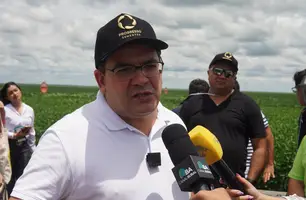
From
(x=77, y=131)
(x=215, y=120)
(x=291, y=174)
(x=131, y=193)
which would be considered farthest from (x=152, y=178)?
(x=215, y=120)

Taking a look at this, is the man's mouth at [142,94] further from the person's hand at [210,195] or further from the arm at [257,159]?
the arm at [257,159]

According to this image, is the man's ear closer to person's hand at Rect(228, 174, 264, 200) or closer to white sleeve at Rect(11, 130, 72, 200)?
white sleeve at Rect(11, 130, 72, 200)

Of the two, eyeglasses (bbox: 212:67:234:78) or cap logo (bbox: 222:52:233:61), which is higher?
cap logo (bbox: 222:52:233:61)

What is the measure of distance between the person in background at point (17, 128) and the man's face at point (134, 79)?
16.8 feet

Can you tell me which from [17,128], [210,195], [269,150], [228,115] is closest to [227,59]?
[228,115]

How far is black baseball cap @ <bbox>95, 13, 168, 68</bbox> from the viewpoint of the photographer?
192 centimetres

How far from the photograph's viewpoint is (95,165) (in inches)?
Answer: 73.5

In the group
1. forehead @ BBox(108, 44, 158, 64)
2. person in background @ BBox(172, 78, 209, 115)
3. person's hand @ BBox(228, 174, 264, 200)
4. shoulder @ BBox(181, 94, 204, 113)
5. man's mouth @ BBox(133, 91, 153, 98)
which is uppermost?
forehead @ BBox(108, 44, 158, 64)

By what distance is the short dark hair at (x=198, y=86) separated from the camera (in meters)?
5.64

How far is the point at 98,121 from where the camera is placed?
2.04 meters

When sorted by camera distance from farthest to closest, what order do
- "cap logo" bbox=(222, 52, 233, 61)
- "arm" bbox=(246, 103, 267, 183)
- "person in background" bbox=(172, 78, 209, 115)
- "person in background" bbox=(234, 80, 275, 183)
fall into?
1. "person in background" bbox=(172, 78, 209, 115)
2. "person in background" bbox=(234, 80, 275, 183)
3. "cap logo" bbox=(222, 52, 233, 61)
4. "arm" bbox=(246, 103, 267, 183)

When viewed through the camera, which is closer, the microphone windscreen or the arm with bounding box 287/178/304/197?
the microphone windscreen

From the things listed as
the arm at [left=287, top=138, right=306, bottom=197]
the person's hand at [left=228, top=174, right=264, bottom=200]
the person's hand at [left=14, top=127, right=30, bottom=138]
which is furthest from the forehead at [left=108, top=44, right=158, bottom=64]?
the person's hand at [left=14, top=127, right=30, bottom=138]

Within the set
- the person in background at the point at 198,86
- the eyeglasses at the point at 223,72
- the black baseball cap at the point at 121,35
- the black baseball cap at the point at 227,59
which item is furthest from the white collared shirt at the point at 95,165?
the person in background at the point at 198,86
